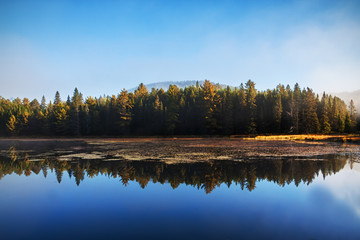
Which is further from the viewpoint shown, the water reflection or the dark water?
the water reflection

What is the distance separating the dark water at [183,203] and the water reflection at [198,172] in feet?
0.21

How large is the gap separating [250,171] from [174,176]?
5406mm

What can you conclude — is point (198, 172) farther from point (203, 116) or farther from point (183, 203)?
point (203, 116)

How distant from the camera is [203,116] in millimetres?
71500

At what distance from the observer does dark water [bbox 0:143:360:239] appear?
798 centimetres

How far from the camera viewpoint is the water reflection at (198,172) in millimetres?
14691

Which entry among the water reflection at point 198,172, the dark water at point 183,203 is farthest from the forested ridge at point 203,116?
the dark water at point 183,203

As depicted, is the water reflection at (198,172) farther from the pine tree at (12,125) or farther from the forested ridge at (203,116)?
the pine tree at (12,125)

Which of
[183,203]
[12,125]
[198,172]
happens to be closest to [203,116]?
[198,172]

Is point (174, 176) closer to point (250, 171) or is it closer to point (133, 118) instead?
point (250, 171)

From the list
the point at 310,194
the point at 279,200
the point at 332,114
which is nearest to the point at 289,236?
the point at 279,200

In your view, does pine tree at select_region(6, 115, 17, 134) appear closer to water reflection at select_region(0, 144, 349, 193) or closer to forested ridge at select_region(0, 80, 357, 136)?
forested ridge at select_region(0, 80, 357, 136)

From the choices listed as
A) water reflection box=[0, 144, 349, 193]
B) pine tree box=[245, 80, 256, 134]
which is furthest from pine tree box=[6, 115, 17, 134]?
water reflection box=[0, 144, 349, 193]

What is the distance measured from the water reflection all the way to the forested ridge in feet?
164
